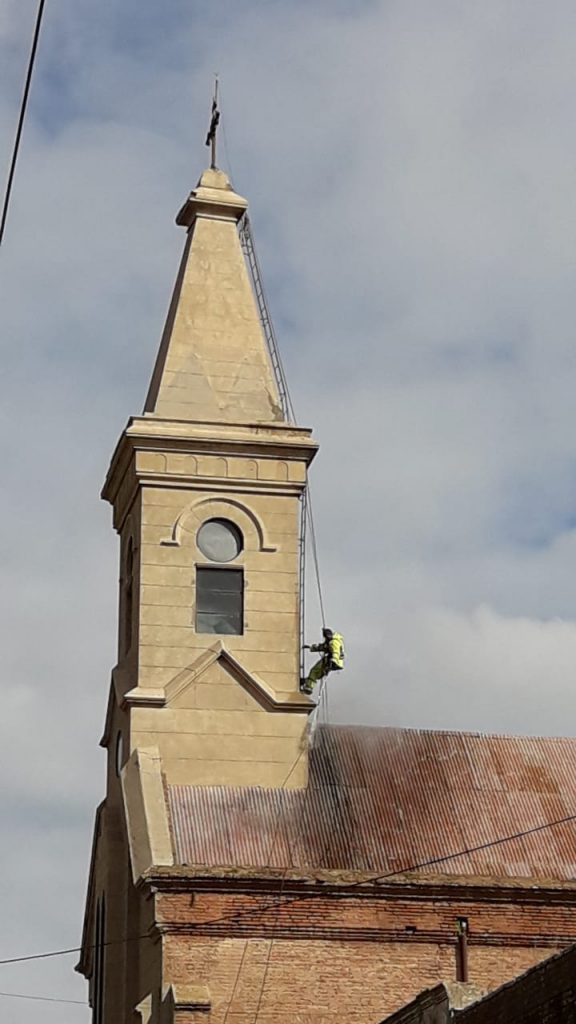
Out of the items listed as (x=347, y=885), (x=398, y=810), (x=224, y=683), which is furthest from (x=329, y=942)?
(x=224, y=683)

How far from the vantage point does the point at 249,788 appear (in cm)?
3419

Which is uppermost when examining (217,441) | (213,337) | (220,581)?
(213,337)

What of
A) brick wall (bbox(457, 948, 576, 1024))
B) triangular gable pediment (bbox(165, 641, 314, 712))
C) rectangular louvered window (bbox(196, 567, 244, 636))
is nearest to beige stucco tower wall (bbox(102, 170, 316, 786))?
triangular gable pediment (bbox(165, 641, 314, 712))

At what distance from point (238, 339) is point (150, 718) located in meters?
A: 7.76

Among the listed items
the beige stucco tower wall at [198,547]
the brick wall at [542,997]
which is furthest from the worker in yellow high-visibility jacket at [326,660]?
the brick wall at [542,997]

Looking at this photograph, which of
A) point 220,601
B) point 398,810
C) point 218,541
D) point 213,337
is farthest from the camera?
point 213,337

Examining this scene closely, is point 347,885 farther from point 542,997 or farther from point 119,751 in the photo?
point 542,997

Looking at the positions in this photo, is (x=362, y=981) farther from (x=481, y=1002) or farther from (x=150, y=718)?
(x=481, y=1002)

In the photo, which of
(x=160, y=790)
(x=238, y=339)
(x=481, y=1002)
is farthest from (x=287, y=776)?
(x=481, y=1002)

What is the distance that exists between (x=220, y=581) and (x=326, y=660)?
2.43 meters

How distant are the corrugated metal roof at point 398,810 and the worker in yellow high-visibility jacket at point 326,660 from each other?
0.95m

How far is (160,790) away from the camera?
33625mm

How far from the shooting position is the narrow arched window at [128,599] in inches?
1444

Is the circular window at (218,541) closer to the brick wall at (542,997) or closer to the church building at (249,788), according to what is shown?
the church building at (249,788)
